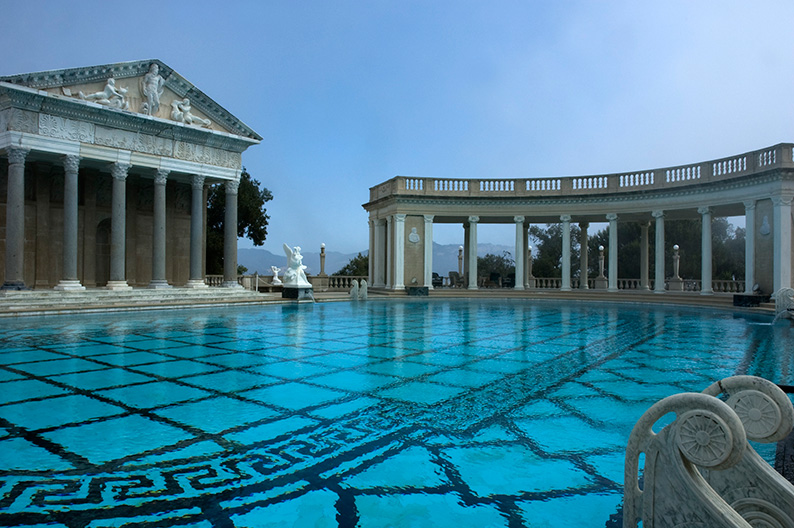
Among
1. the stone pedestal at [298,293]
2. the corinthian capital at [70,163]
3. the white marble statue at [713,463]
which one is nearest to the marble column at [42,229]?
the corinthian capital at [70,163]

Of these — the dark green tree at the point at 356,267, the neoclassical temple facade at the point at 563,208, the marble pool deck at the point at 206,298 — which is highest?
the neoclassical temple facade at the point at 563,208

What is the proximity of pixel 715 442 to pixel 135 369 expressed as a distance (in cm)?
754

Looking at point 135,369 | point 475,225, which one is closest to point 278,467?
point 135,369

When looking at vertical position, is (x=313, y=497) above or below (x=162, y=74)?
below

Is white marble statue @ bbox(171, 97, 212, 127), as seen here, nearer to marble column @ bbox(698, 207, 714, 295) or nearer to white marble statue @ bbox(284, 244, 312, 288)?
white marble statue @ bbox(284, 244, 312, 288)

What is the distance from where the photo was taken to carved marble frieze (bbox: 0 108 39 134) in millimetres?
18734

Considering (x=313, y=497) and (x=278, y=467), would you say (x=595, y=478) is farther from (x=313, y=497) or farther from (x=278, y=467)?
(x=278, y=467)

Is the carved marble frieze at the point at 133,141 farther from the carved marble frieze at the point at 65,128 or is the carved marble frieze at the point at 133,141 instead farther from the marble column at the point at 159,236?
the marble column at the point at 159,236

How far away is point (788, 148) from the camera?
784 inches

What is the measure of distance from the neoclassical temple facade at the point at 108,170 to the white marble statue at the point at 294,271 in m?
2.74

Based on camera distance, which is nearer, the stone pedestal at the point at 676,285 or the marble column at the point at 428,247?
the stone pedestal at the point at 676,285

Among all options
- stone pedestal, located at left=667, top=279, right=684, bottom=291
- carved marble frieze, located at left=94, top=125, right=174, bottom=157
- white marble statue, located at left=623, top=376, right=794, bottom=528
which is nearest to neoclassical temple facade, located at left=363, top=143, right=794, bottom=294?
stone pedestal, located at left=667, top=279, right=684, bottom=291

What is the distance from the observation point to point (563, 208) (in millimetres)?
28375

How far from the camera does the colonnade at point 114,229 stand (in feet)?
61.8
